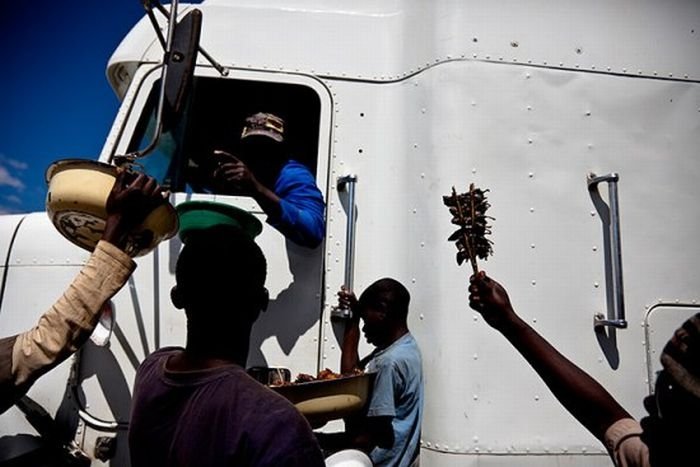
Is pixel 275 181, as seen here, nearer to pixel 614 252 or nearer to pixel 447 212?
pixel 447 212

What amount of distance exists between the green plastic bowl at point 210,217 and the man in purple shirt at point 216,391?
96 centimetres

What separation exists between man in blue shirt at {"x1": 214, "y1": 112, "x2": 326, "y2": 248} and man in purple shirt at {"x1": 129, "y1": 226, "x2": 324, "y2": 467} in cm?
103

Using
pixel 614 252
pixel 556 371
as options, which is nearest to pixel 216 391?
pixel 556 371

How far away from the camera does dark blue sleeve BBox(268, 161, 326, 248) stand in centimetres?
251

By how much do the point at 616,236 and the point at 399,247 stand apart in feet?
3.08

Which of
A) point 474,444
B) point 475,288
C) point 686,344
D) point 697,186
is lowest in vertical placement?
point 474,444

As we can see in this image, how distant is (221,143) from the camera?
3467 mm

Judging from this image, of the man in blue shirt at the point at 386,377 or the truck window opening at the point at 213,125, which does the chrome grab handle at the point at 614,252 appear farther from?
the truck window opening at the point at 213,125

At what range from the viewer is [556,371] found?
1.39 m

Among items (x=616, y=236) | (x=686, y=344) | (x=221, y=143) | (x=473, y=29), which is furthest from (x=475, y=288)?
(x=221, y=143)

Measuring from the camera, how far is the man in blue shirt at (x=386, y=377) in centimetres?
222

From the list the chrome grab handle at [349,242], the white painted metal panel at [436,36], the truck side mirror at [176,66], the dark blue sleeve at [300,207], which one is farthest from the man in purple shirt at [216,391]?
the white painted metal panel at [436,36]

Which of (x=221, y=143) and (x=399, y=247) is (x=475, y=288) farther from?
(x=221, y=143)

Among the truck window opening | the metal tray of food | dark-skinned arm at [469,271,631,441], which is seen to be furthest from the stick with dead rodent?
the truck window opening
